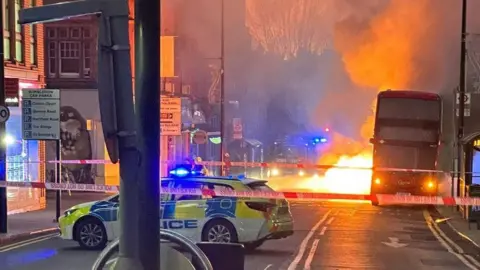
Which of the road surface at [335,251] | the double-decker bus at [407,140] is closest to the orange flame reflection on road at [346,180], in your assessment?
the double-decker bus at [407,140]

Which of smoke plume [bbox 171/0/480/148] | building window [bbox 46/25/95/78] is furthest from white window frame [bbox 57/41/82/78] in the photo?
smoke plume [bbox 171/0/480/148]

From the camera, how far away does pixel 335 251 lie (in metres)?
12.2

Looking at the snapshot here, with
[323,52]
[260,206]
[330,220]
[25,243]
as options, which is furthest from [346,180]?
[260,206]

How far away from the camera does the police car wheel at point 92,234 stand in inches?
467

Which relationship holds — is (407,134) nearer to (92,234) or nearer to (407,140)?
(407,140)

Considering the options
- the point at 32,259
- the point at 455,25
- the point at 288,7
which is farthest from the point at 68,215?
the point at 288,7

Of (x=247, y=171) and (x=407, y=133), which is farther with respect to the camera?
(x=247, y=171)

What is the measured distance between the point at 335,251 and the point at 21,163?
414 inches

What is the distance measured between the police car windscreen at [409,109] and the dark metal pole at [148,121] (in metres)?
20.3

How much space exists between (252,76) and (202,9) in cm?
1097

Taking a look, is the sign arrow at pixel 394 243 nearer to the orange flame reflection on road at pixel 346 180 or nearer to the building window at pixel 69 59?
the orange flame reflection on road at pixel 346 180

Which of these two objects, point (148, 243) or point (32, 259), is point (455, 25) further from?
point (148, 243)

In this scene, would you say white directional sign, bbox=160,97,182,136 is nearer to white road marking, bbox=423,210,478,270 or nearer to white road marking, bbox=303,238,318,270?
white road marking, bbox=423,210,478,270

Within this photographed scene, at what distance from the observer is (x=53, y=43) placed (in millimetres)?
29750
